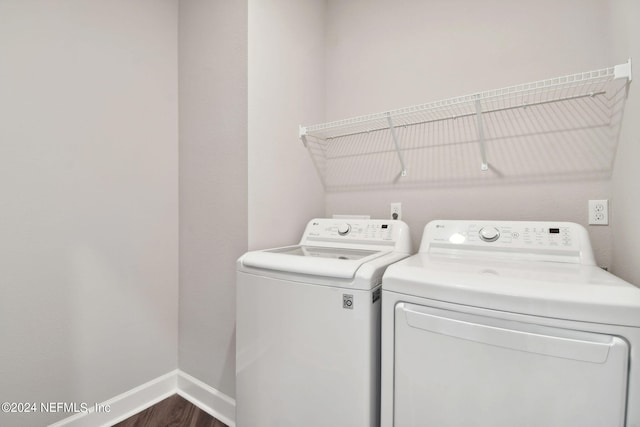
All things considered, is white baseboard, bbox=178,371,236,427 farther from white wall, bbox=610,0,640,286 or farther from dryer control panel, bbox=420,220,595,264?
white wall, bbox=610,0,640,286

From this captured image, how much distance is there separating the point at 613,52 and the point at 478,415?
4.95 feet

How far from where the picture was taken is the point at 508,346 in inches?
28.3

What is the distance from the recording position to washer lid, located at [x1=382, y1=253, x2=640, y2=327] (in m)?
0.64

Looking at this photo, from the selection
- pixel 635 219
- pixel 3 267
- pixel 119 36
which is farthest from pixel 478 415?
pixel 119 36

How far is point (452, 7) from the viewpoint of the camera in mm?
1533

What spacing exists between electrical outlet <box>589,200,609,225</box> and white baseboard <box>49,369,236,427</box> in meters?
1.96

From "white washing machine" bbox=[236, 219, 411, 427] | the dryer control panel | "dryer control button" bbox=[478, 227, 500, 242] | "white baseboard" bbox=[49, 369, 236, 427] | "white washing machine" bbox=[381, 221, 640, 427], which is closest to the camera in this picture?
"white washing machine" bbox=[381, 221, 640, 427]

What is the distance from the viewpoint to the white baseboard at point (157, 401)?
1379 mm

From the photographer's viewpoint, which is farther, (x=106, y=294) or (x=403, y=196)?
(x=403, y=196)

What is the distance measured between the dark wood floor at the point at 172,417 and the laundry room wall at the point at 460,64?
4.68ft

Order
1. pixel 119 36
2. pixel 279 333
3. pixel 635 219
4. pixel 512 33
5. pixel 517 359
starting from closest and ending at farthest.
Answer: pixel 517 359 → pixel 635 219 → pixel 279 333 → pixel 512 33 → pixel 119 36

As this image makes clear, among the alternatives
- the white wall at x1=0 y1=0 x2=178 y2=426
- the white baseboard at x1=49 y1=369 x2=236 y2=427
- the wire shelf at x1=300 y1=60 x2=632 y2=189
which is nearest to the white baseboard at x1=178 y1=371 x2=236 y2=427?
the white baseboard at x1=49 y1=369 x2=236 y2=427

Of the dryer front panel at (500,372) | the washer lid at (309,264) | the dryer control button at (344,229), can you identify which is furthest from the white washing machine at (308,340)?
the dryer control button at (344,229)

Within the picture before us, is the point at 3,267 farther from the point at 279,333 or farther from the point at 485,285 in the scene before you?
the point at 485,285
